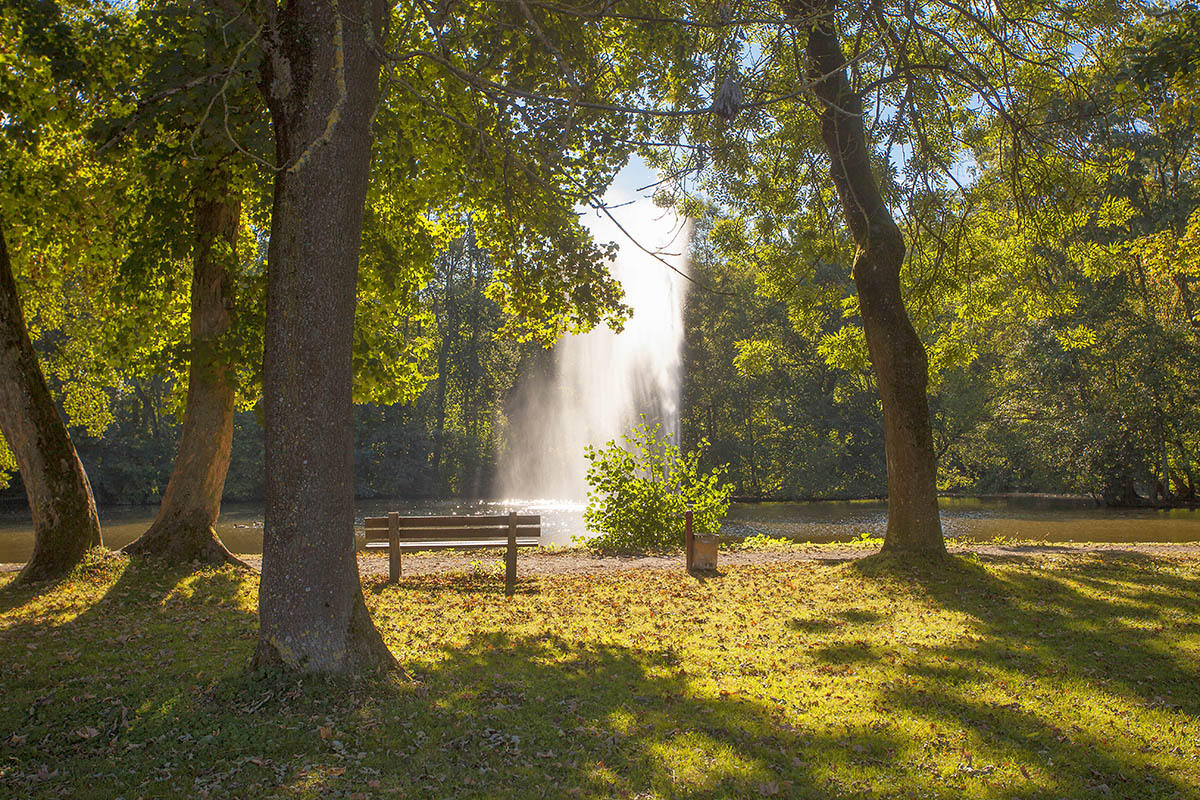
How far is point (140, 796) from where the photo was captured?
382 centimetres

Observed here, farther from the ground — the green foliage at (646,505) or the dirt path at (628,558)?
the green foliage at (646,505)

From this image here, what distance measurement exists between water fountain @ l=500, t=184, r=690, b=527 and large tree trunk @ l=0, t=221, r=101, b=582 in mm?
22704

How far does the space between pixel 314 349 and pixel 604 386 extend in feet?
102

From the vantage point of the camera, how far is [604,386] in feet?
119

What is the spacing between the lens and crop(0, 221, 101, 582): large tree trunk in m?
9.26

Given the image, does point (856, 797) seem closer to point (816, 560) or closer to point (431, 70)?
point (816, 560)

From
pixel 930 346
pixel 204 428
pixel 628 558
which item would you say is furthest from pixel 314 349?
pixel 930 346

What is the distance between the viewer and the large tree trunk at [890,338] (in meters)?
10.5

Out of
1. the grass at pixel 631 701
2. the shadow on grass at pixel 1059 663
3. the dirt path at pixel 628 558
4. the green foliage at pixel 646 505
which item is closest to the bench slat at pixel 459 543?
the dirt path at pixel 628 558

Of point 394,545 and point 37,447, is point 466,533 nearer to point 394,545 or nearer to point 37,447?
point 394,545

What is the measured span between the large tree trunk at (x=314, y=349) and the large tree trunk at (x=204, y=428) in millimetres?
5448

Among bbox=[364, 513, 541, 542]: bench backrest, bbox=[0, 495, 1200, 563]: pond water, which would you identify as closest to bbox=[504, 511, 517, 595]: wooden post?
bbox=[364, 513, 541, 542]: bench backrest

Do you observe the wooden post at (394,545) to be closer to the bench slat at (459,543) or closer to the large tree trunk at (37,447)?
the bench slat at (459,543)

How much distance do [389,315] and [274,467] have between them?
283 inches
